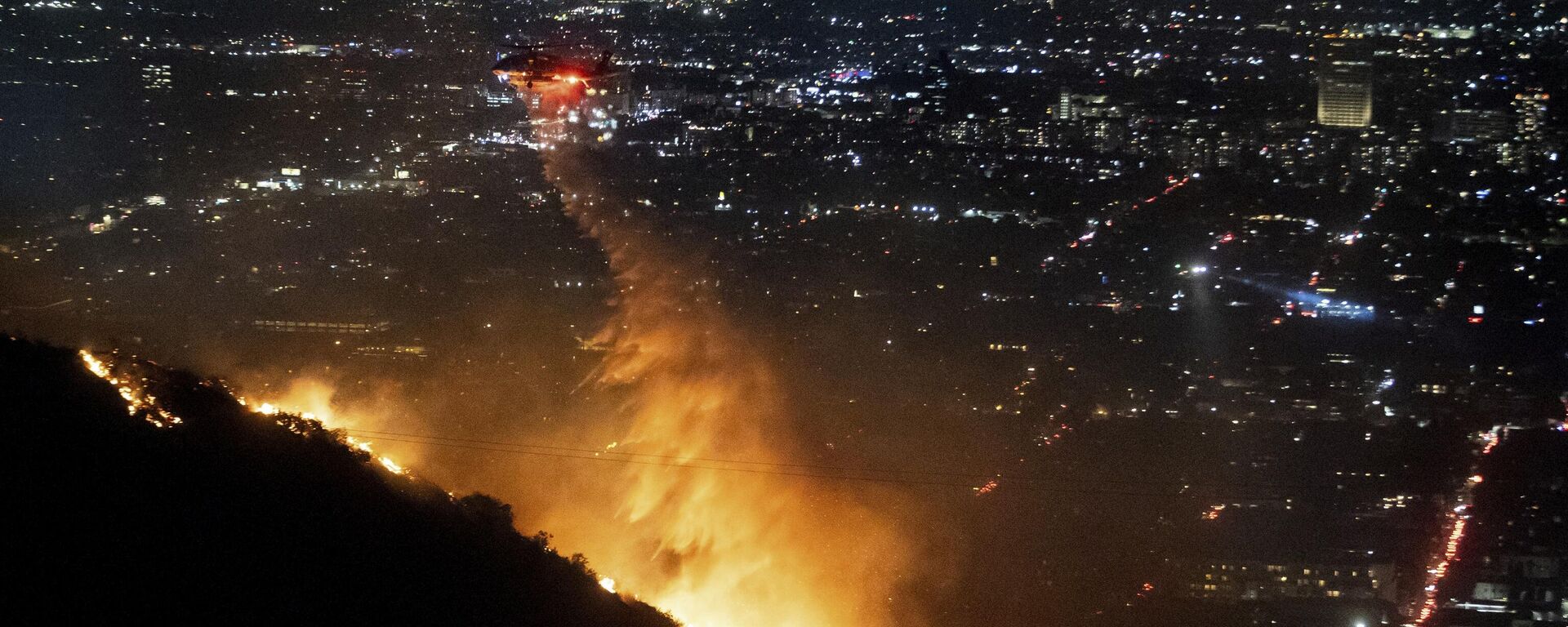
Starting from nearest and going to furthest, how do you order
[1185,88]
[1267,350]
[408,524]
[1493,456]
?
[408,524] < [1493,456] < [1267,350] < [1185,88]

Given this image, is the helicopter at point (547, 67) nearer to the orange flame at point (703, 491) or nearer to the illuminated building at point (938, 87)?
the orange flame at point (703, 491)

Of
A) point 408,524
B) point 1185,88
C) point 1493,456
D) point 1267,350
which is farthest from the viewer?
point 1185,88

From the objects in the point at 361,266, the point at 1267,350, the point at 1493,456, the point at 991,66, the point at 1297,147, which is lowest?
the point at 1493,456

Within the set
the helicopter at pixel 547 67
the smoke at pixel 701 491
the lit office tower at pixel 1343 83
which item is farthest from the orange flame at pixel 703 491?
the lit office tower at pixel 1343 83

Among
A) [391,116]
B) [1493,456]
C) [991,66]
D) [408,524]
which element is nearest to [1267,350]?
[1493,456]

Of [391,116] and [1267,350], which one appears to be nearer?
[1267,350]

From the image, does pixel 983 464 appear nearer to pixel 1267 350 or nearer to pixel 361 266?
pixel 1267 350
